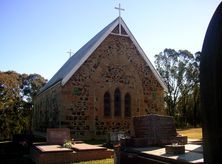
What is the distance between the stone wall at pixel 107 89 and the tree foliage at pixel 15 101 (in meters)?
23.8

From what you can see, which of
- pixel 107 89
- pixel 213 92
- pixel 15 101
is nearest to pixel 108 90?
pixel 107 89

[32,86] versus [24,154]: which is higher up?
[32,86]

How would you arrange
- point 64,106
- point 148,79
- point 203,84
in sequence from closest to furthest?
1. point 203,84
2. point 64,106
3. point 148,79

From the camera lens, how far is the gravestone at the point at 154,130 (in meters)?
8.66

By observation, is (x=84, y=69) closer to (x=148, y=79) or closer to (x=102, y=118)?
(x=102, y=118)

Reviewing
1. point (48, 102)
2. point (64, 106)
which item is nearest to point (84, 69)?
point (64, 106)

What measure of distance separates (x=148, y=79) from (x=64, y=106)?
22.9ft

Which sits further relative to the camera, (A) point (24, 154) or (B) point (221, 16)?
(A) point (24, 154)

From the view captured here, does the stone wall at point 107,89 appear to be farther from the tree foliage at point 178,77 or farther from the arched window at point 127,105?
the tree foliage at point 178,77

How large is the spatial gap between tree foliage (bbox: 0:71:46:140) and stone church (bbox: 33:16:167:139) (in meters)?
21.1

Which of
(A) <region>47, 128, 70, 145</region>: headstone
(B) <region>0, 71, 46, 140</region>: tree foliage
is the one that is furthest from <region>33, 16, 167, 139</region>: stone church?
(B) <region>0, 71, 46, 140</region>: tree foliage

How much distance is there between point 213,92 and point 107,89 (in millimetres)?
19632

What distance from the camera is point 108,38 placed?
21.7 meters

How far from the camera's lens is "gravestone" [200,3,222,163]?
4.43 feet
